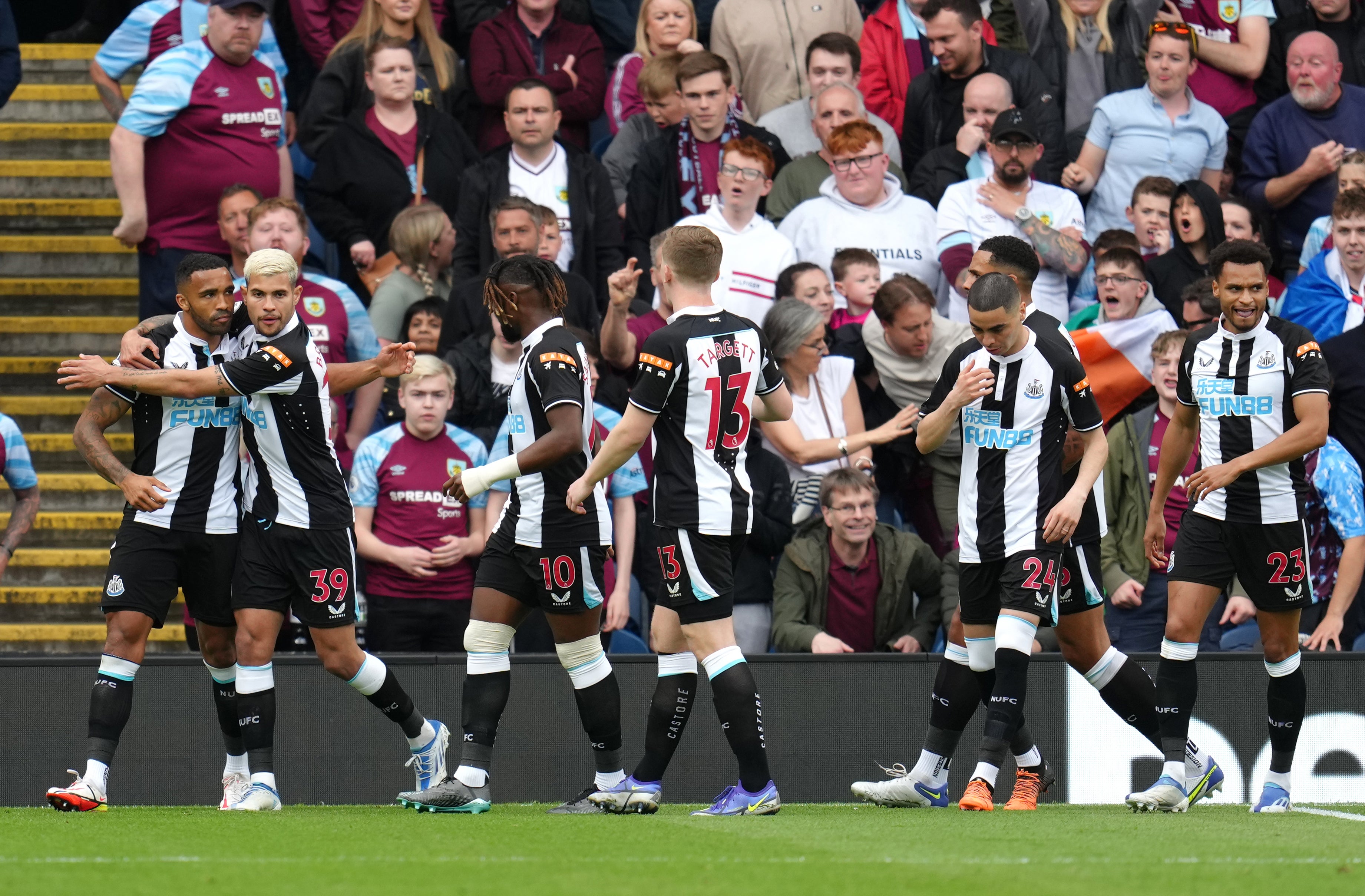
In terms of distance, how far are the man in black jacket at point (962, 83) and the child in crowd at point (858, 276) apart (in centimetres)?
138

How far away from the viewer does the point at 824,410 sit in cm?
928

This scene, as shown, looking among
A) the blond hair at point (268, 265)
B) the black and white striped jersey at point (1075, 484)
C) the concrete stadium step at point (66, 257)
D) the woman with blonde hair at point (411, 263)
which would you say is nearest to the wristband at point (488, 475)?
the blond hair at point (268, 265)

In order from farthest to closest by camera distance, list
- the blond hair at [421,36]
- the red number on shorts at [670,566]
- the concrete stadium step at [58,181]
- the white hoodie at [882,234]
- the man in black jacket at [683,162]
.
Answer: the concrete stadium step at [58,181] < the blond hair at [421,36] < the man in black jacket at [683,162] < the white hoodie at [882,234] < the red number on shorts at [670,566]

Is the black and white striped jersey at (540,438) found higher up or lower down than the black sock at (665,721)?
higher up

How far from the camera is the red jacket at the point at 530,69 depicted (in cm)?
1140

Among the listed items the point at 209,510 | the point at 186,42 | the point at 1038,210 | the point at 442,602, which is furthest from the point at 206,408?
the point at 1038,210

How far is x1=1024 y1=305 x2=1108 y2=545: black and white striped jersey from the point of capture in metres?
6.87

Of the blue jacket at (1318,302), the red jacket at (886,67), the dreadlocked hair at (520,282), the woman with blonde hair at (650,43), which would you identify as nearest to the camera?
the dreadlocked hair at (520,282)

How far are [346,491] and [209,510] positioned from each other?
572 mm

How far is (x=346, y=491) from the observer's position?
7246 mm

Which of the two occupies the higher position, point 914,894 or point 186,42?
point 186,42

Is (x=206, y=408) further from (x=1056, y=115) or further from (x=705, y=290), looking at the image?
(x=1056, y=115)

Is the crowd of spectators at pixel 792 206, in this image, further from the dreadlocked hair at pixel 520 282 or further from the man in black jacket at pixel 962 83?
the dreadlocked hair at pixel 520 282

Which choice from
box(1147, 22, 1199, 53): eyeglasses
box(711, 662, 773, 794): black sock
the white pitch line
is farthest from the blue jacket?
box(711, 662, 773, 794): black sock
